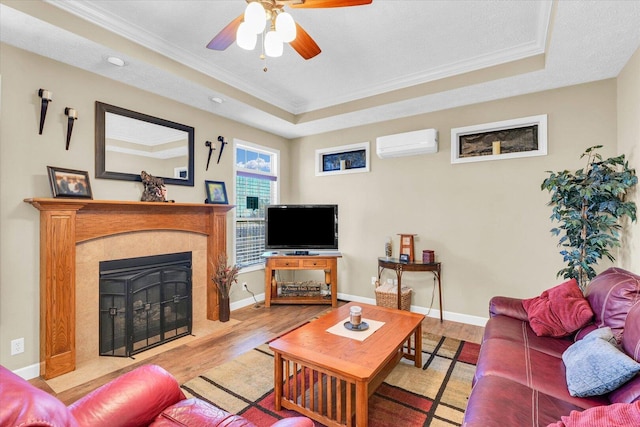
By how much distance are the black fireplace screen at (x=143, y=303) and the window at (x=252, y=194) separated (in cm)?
107

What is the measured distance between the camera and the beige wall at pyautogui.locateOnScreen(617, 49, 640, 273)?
2.45 metres

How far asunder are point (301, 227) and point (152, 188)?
6.65ft

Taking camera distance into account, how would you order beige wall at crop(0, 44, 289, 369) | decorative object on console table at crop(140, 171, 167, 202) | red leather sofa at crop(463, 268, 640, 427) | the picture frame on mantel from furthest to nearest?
the picture frame on mantel, decorative object on console table at crop(140, 171, 167, 202), beige wall at crop(0, 44, 289, 369), red leather sofa at crop(463, 268, 640, 427)

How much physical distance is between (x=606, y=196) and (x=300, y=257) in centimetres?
334

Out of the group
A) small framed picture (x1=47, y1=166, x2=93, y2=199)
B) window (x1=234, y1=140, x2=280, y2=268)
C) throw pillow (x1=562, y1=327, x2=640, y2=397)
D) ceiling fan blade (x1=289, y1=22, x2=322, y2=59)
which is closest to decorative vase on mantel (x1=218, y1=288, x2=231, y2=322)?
window (x1=234, y1=140, x2=280, y2=268)

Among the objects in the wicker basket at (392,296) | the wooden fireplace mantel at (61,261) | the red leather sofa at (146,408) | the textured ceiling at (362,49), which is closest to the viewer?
the red leather sofa at (146,408)

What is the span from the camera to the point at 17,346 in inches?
94.8

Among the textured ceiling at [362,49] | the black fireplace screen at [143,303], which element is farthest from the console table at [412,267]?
the black fireplace screen at [143,303]

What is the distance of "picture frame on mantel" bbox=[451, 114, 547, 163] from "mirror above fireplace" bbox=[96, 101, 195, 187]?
3.31m

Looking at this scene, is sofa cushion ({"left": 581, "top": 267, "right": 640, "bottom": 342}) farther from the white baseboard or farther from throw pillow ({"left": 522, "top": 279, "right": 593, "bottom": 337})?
the white baseboard

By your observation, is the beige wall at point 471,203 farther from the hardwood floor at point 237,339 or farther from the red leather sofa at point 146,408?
the red leather sofa at point 146,408

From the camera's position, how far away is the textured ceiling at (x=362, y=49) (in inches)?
88.7

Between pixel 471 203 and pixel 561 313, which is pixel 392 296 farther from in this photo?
pixel 561 313

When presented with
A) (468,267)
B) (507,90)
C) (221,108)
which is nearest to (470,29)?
(507,90)
